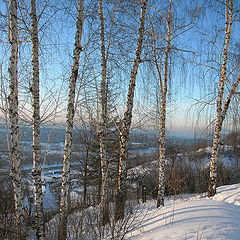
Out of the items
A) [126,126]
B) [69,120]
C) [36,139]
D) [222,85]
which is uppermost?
[222,85]

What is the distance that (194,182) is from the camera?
614 inches

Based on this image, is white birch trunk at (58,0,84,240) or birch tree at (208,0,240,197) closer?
white birch trunk at (58,0,84,240)

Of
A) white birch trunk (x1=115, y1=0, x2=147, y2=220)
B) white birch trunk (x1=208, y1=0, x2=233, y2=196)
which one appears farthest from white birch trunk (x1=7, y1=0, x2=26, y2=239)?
white birch trunk (x1=208, y1=0, x2=233, y2=196)

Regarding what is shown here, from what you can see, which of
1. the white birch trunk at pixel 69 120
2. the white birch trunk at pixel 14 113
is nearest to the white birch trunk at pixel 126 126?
the white birch trunk at pixel 69 120

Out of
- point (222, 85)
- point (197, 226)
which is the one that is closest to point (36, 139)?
point (197, 226)

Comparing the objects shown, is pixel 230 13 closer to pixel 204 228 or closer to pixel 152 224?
pixel 204 228

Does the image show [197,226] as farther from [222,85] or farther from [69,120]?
[222,85]

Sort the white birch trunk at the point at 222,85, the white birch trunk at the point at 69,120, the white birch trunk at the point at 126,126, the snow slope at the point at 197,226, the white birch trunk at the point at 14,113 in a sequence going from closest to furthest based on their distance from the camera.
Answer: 1. the snow slope at the point at 197,226
2. the white birch trunk at the point at 14,113
3. the white birch trunk at the point at 69,120
4. the white birch trunk at the point at 126,126
5. the white birch trunk at the point at 222,85

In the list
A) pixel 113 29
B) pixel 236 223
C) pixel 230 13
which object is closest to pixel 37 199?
pixel 236 223

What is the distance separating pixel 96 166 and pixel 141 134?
8073 millimetres

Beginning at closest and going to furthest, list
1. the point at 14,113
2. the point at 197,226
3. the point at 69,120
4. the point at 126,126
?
the point at 197,226 < the point at 14,113 < the point at 69,120 < the point at 126,126

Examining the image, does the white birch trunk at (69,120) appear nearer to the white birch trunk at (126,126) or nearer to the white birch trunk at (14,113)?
the white birch trunk at (14,113)

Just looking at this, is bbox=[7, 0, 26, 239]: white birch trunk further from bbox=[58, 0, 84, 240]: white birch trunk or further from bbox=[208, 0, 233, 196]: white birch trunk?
bbox=[208, 0, 233, 196]: white birch trunk

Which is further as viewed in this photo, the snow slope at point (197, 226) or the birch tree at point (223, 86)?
the birch tree at point (223, 86)
